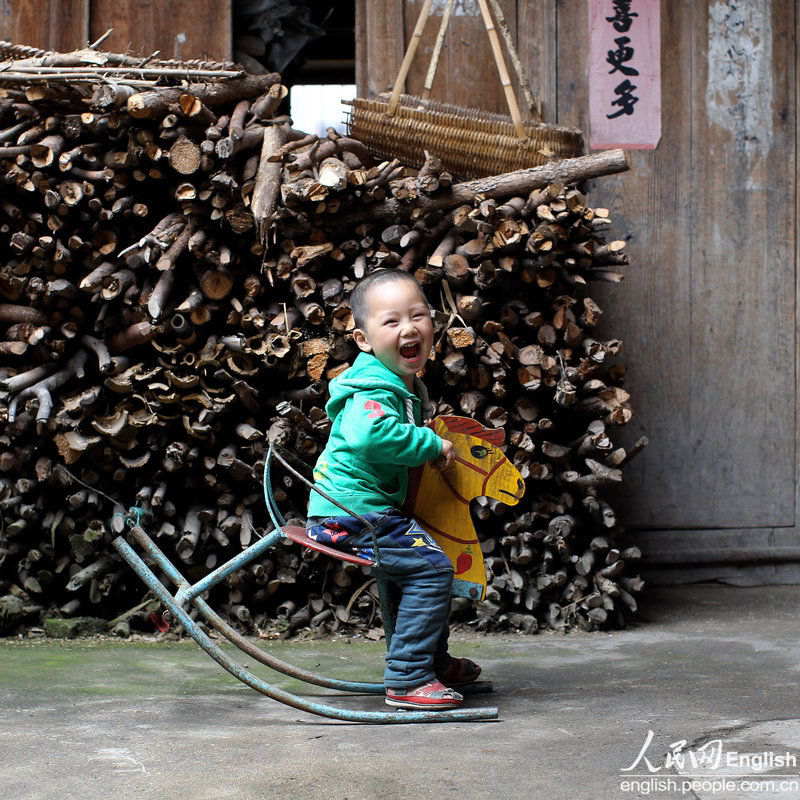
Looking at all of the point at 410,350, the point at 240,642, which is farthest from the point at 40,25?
the point at 240,642

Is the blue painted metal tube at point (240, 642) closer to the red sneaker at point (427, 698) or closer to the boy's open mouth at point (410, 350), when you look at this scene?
the red sneaker at point (427, 698)

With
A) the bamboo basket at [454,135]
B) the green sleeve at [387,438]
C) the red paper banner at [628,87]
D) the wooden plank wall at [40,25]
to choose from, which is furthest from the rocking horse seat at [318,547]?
the wooden plank wall at [40,25]

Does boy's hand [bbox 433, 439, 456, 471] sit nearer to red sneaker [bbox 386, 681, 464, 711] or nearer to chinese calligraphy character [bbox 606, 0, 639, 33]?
red sneaker [bbox 386, 681, 464, 711]

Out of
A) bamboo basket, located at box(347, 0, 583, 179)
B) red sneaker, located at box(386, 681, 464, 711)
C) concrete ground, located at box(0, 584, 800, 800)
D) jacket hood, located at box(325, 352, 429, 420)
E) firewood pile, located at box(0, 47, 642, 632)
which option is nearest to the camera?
concrete ground, located at box(0, 584, 800, 800)

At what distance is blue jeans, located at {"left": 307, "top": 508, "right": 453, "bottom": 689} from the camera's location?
10.8 ft

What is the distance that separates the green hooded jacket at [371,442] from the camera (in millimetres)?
3262

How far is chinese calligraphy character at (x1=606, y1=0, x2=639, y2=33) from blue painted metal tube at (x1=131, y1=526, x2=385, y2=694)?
3.57m

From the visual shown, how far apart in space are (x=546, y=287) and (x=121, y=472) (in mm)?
1900

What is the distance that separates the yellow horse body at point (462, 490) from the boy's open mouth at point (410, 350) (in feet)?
0.74

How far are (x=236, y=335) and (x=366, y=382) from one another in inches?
54.7

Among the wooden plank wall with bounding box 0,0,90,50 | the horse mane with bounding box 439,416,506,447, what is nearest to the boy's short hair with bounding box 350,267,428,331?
the horse mane with bounding box 439,416,506,447

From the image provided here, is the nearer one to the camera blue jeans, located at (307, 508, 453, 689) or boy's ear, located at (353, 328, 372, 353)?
blue jeans, located at (307, 508, 453, 689)

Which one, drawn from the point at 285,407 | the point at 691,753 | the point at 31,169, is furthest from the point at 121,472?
the point at 691,753

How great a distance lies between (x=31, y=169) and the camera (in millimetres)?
4590
